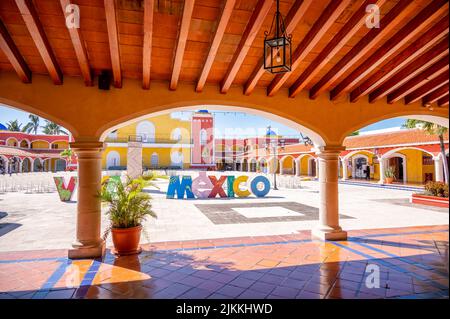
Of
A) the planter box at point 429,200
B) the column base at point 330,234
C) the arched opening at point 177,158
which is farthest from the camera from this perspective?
the arched opening at point 177,158

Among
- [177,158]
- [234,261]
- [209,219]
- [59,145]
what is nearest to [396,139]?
[209,219]

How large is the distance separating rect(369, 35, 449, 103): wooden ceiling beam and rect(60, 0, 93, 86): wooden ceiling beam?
525 cm

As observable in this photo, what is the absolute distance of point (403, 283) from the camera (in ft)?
13.0

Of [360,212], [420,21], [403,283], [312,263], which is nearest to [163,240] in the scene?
[312,263]

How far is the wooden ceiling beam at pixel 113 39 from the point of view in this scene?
3282 millimetres

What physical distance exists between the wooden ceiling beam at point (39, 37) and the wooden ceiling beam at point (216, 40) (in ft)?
7.46

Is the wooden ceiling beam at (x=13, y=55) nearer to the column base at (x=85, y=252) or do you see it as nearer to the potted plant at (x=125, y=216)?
the potted plant at (x=125, y=216)

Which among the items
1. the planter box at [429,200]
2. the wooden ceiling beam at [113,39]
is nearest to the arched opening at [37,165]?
the wooden ceiling beam at [113,39]

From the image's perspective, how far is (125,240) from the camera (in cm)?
516

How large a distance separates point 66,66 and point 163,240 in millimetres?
3984

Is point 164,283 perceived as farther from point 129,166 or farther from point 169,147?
point 169,147

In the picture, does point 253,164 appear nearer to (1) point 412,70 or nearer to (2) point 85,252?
(1) point 412,70

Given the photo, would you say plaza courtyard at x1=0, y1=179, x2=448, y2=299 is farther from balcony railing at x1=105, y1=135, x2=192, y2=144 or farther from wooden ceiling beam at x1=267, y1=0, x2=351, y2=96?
balcony railing at x1=105, y1=135, x2=192, y2=144

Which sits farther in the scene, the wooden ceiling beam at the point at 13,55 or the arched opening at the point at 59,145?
the arched opening at the point at 59,145
